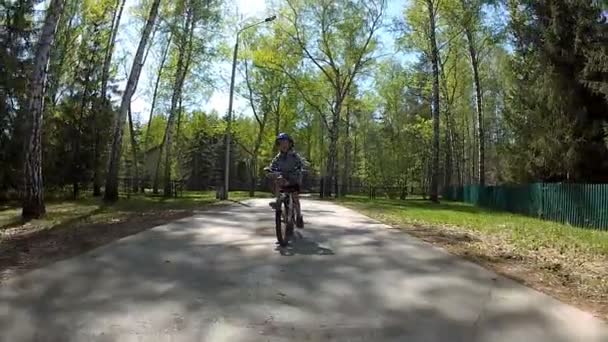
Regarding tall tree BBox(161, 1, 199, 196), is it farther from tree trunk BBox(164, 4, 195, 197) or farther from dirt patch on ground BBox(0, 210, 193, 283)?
dirt patch on ground BBox(0, 210, 193, 283)

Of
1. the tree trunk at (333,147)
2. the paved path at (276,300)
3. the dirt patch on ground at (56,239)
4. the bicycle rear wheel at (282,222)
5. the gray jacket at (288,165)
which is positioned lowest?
the paved path at (276,300)

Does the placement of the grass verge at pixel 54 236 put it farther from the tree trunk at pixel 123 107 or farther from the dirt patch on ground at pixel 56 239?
the tree trunk at pixel 123 107

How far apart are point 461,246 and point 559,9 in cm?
1695

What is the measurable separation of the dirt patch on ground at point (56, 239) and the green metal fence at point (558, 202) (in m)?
14.1

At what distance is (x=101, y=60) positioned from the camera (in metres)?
35.2

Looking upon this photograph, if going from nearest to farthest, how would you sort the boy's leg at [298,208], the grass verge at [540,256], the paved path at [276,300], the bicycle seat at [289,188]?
the paved path at [276,300] < the grass verge at [540,256] < the bicycle seat at [289,188] < the boy's leg at [298,208]

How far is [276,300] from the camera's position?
20.9 feet

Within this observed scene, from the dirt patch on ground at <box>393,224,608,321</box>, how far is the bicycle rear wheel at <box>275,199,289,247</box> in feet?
9.19

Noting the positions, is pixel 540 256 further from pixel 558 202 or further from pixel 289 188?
pixel 558 202

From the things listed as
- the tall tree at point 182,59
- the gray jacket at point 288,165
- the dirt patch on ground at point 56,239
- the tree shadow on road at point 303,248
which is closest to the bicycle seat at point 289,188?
the gray jacket at point 288,165

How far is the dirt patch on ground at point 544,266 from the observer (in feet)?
22.1

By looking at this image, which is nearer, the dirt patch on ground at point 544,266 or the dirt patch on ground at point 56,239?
the dirt patch on ground at point 544,266

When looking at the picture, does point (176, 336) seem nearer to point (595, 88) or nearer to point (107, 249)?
point (107, 249)

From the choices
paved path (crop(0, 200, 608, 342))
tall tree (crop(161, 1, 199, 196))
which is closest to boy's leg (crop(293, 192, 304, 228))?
paved path (crop(0, 200, 608, 342))
